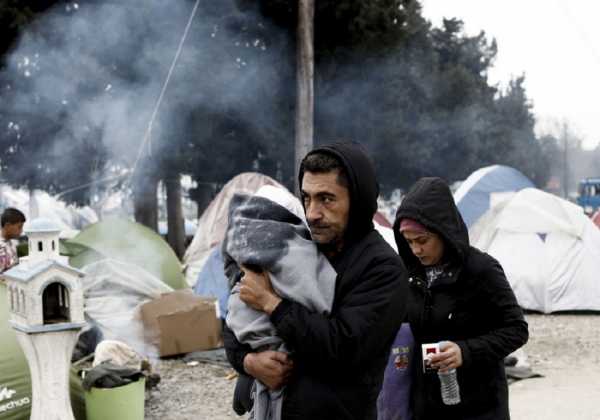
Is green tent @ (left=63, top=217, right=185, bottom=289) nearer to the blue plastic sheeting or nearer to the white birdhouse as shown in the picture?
the blue plastic sheeting

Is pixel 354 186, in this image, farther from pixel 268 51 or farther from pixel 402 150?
pixel 402 150

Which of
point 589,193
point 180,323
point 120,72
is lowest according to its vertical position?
point 589,193

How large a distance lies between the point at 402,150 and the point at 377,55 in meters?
2.65

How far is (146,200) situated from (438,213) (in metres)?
11.8

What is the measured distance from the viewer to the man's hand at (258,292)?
5.32 feet

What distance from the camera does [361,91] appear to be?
14469 millimetres

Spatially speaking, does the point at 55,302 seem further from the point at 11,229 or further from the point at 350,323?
the point at 350,323

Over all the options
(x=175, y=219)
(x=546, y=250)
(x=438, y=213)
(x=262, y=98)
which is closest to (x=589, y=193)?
(x=175, y=219)

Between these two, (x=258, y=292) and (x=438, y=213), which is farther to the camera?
(x=438, y=213)

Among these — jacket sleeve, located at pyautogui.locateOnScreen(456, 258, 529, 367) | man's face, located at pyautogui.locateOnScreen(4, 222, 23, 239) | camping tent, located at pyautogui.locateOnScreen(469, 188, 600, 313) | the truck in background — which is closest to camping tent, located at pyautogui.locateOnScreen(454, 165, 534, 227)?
camping tent, located at pyautogui.locateOnScreen(469, 188, 600, 313)

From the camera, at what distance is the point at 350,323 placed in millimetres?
1578

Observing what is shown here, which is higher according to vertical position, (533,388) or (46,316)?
(46,316)

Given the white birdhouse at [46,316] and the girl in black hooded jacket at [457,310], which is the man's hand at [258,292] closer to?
the girl in black hooded jacket at [457,310]

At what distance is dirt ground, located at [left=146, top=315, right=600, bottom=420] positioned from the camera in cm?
512
